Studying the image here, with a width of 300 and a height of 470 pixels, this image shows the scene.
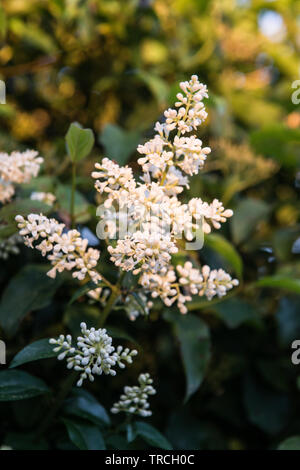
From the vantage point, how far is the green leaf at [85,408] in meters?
0.82

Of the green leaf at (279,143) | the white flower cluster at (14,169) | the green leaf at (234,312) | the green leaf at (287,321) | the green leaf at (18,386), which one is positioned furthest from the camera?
the green leaf at (279,143)

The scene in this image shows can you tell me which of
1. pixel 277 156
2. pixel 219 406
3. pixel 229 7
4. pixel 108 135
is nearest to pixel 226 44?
pixel 229 7

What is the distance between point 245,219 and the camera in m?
1.37

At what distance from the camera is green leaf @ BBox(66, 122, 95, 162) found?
0.82 meters

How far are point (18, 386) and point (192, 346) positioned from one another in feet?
1.12

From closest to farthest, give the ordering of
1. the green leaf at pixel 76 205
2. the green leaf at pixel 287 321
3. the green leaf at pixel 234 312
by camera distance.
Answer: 1. the green leaf at pixel 76 205
2. the green leaf at pixel 234 312
3. the green leaf at pixel 287 321

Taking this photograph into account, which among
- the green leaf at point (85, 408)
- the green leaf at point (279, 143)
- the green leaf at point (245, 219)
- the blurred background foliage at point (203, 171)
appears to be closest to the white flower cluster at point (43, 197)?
the blurred background foliage at point (203, 171)

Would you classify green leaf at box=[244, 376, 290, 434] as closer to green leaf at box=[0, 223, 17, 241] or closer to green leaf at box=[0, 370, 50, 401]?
green leaf at box=[0, 370, 50, 401]

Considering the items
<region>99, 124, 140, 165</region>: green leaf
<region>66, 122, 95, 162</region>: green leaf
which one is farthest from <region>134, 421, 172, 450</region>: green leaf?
<region>99, 124, 140, 165</region>: green leaf

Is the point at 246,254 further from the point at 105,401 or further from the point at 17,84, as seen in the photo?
the point at 17,84

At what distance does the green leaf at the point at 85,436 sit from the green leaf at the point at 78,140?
1.57 feet

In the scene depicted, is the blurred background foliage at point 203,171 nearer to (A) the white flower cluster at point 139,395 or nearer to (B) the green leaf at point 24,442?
(B) the green leaf at point 24,442

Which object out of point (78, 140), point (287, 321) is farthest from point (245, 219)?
point (78, 140)

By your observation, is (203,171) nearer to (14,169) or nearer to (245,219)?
(245,219)
